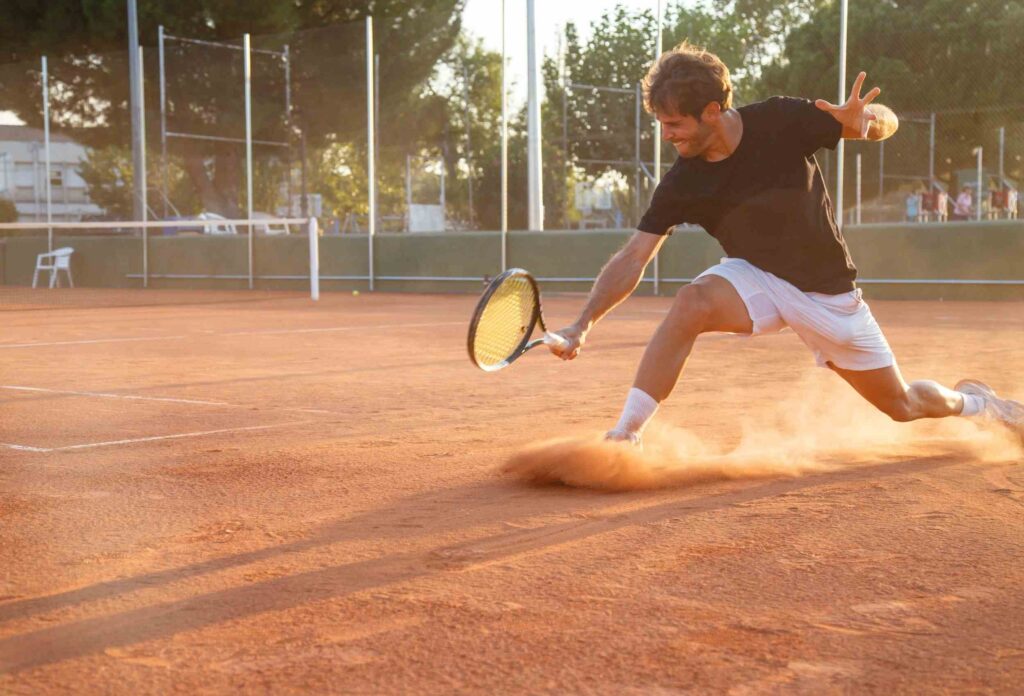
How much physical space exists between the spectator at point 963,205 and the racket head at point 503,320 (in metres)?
16.4

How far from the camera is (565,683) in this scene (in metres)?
2.53

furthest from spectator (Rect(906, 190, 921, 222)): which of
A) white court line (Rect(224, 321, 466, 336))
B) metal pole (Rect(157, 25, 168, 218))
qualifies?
metal pole (Rect(157, 25, 168, 218))

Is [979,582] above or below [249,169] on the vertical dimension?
below

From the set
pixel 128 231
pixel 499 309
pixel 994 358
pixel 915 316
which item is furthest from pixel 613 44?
pixel 499 309

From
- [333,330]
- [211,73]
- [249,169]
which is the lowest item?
[333,330]

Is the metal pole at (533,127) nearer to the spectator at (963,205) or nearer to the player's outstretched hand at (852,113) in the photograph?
the spectator at (963,205)

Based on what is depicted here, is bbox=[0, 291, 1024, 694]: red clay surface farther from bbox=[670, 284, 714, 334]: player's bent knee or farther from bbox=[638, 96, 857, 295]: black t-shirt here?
bbox=[638, 96, 857, 295]: black t-shirt

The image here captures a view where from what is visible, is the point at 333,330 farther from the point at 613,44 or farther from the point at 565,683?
the point at 613,44

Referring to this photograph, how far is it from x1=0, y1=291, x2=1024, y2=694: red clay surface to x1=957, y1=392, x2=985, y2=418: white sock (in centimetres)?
18

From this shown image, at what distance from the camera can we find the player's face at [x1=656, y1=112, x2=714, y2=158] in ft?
14.5

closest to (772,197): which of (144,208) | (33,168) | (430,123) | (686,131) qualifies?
(686,131)

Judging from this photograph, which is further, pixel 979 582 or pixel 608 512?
pixel 608 512

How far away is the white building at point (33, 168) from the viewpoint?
2752 centimetres

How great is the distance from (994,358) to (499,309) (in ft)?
20.2
